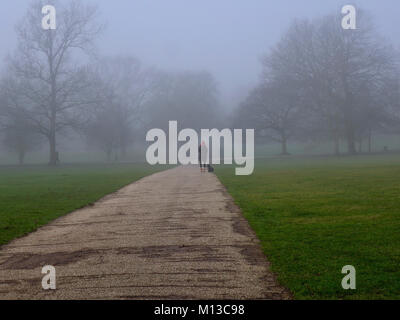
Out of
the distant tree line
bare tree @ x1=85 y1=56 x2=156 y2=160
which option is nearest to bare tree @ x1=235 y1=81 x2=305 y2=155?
the distant tree line

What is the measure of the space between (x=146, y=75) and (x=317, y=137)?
31.6 m

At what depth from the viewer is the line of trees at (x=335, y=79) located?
165 feet

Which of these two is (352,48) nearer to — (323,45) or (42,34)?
(323,45)

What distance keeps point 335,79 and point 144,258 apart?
48.7 metres

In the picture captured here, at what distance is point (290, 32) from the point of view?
181 ft

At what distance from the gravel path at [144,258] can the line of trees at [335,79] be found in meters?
43.6

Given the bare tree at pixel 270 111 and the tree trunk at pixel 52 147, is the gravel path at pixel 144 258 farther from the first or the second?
the bare tree at pixel 270 111

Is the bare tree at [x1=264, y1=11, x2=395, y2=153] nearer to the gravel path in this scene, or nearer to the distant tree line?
the distant tree line

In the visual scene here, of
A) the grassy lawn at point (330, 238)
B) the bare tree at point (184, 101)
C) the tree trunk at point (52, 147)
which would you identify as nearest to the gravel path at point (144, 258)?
the grassy lawn at point (330, 238)

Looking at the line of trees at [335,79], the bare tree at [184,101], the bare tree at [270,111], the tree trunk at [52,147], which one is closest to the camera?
the tree trunk at [52,147]

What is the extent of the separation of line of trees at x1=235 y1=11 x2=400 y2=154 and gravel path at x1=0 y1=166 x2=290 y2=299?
43.6 metres

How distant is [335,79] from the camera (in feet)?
167

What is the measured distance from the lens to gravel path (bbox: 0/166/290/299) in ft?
15.8

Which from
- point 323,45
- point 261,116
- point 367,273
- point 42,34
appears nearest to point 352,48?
point 323,45
